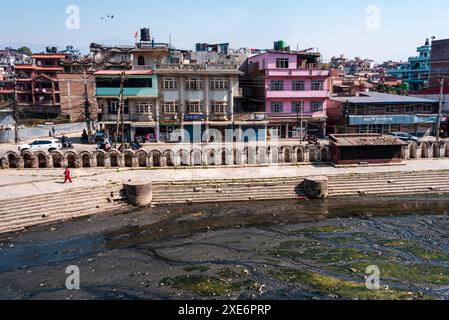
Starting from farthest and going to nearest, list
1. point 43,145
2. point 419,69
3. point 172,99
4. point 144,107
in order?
point 419,69, point 172,99, point 144,107, point 43,145

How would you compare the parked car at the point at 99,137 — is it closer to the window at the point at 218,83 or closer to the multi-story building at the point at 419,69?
the window at the point at 218,83

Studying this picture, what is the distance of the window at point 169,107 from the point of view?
5062 centimetres

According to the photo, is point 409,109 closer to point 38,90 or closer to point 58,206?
point 58,206

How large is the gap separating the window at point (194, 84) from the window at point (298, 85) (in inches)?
489

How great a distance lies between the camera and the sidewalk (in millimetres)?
30797

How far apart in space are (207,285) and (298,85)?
3890 centimetres

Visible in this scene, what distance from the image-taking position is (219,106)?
5172 centimetres

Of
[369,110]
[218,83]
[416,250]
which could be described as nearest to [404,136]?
Result: [369,110]

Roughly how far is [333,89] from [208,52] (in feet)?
76.0


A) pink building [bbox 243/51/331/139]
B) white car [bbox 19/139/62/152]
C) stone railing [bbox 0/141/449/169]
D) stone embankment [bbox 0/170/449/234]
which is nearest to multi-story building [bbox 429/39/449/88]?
pink building [bbox 243/51/331/139]

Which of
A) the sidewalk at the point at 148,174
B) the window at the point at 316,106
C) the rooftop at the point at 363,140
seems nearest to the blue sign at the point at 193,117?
the sidewalk at the point at 148,174

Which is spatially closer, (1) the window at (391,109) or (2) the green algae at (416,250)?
(2) the green algae at (416,250)

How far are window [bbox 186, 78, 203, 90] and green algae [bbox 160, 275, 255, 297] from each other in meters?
34.9
